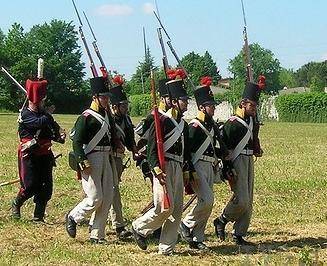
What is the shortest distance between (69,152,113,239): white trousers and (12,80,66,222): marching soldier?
4.75 feet

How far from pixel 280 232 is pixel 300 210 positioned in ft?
6.09

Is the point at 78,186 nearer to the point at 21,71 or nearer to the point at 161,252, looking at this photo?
the point at 161,252

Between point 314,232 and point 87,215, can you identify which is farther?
point 314,232

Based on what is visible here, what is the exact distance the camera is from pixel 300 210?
12141 mm

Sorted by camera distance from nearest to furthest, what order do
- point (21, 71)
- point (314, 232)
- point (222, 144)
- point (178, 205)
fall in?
point (178, 205) < point (222, 144) < point (314, 232) < point (21, 71)

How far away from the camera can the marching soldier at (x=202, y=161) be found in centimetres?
894

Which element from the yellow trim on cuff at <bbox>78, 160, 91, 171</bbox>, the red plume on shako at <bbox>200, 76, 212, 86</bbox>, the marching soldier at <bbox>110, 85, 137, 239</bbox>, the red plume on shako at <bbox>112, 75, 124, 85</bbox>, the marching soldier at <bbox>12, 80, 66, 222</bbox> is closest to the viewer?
the yellow trim on cuff at <bbox>78, 160, 91, 171</bbox>

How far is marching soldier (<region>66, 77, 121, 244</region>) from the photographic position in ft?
30.0

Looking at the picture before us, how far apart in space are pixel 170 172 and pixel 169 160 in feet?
0.46

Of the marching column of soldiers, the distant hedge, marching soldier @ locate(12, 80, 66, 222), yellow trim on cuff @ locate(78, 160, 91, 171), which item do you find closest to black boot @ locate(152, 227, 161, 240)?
the marching column of soldiers

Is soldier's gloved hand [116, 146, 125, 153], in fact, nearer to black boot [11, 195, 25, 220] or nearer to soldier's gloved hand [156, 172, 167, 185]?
soldier's gloved hand [156, 172, 167, 185]

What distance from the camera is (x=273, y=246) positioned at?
370 inches

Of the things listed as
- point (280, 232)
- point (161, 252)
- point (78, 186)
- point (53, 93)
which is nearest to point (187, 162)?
point (161, 252)

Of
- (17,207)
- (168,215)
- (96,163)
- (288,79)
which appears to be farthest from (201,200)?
(288,79)
